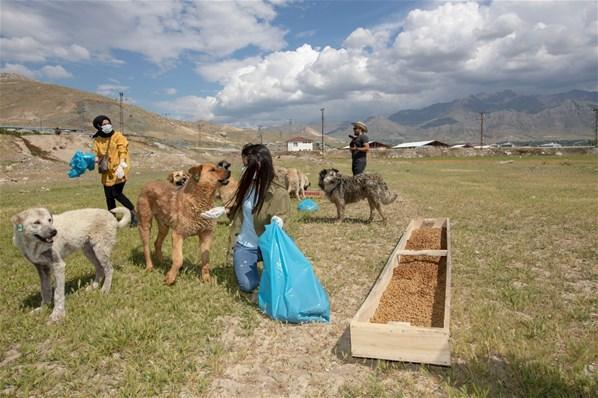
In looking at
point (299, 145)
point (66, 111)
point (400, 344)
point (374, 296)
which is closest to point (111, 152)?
point (374, 296)

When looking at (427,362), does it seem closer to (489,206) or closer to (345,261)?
(345,261)

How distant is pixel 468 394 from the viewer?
115 inches

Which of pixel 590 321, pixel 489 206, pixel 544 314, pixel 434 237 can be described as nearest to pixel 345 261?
pixel 434 237

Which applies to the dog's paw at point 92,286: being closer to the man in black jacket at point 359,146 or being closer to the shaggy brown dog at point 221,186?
the shaggy brown dog at point 221,186

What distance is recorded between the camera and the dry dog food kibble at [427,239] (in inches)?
280

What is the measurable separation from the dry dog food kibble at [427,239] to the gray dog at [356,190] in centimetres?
142

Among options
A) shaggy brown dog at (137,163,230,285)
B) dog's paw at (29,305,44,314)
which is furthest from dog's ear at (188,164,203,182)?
dog's paw at (29,305,44,314)

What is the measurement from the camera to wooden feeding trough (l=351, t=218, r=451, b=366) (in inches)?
128

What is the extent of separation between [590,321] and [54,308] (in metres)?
6.09

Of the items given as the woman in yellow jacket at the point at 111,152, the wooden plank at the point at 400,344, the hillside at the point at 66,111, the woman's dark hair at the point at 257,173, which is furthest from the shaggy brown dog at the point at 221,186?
the hillside at the point at 66,111

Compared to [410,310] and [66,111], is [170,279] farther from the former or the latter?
[66,111]

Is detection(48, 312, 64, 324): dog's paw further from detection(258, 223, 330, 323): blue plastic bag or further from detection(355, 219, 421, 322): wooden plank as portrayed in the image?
detection(355, 219, 421, 322): wooden plank

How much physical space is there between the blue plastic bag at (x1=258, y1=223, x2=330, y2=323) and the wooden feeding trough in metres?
0.60

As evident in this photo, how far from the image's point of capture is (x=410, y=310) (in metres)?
4.48
